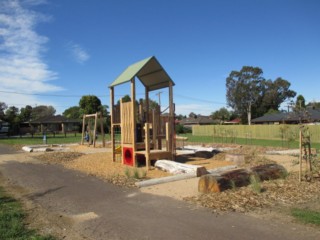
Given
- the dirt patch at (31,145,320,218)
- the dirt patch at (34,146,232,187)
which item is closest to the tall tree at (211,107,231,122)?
the dirt patch at (34,146,232,187)

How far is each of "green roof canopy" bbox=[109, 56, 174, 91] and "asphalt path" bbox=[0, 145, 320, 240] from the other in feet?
17.1

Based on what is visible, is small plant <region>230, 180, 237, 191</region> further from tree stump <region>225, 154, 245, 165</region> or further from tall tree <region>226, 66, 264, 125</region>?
tall tree <region>226, 66, 264, 125</region>

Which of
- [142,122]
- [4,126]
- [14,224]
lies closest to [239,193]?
[14,224]

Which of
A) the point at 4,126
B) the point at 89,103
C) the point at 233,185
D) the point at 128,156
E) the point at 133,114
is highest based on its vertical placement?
the point at 89,103

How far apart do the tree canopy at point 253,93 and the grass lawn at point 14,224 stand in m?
68.9

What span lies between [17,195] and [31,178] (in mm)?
2739

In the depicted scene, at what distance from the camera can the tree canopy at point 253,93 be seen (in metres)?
72.9

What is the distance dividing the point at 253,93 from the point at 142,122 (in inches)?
2507

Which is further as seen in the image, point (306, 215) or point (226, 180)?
point (226, 180)

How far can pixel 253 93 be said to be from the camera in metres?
72.9

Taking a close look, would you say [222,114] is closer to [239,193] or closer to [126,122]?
[126,122]

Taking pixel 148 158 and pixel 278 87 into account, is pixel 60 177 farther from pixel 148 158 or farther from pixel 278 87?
pixel 278 87

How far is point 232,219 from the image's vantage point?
5383mm

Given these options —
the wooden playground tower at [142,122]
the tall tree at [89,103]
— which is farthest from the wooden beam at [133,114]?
the tall tree at [89,103]
